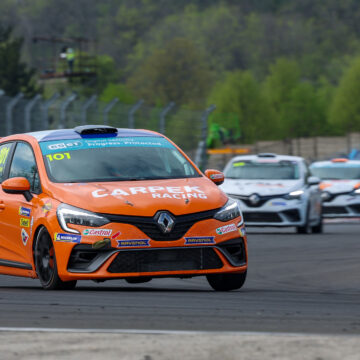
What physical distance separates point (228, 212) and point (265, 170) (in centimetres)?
1198

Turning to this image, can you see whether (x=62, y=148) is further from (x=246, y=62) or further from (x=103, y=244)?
(x=246, y=62)

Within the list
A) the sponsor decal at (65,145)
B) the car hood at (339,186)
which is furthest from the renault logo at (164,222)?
the car hood at (339,186)

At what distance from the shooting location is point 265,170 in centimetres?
2133

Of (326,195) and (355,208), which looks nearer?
(355,208)

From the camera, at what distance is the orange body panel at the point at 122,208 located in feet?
29.6

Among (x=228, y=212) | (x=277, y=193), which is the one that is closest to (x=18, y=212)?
(x=228, y=212)

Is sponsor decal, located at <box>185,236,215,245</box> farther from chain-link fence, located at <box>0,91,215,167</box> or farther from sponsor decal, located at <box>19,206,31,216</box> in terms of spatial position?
chain-link fence, located at <box>0,91,215,167</box>

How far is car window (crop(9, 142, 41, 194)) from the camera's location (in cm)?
995

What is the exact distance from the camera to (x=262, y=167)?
2139cm

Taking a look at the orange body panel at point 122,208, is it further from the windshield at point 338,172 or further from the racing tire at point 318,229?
the windshield at point 338,172

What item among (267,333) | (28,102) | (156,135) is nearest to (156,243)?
(156,135)

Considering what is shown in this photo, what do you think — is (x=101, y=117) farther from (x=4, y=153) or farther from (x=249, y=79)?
(x=249, y=79)

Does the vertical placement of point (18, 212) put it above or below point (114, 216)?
below

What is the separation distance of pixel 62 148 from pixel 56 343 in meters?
4.55
